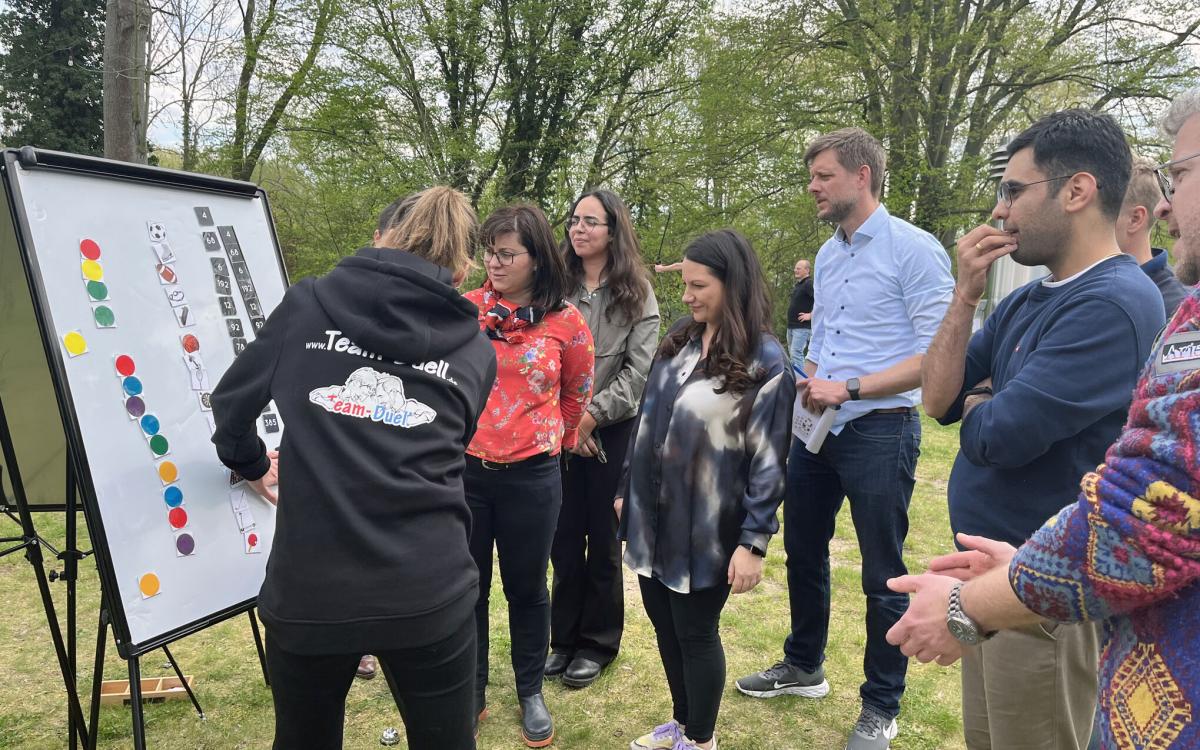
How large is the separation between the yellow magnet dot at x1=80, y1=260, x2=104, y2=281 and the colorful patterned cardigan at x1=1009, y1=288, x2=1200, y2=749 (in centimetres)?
213

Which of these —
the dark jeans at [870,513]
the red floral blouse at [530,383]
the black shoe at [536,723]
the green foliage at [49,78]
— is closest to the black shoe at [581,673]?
the black shoe at [536,723]

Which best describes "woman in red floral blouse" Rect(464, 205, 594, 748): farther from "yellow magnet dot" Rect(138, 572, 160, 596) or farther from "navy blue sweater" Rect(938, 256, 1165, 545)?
"navy blue sweater" Rect(938, 256, 1165, 545)

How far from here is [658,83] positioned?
1294 cm

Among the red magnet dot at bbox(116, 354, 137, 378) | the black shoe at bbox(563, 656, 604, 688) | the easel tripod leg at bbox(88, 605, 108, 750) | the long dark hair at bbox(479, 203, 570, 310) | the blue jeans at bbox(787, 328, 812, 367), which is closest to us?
the red magnet dot at bbox(116, 354, 137, 378)

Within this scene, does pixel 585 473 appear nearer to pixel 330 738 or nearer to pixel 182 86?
pixel 330 738

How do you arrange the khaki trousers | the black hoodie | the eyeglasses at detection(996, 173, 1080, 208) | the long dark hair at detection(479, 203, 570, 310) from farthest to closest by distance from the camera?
the long dark hair at detection(479, 203, 570, 310), the eyeglasses at detection(996, 173, 1080, 208), the khaki trousers, the black hoodie

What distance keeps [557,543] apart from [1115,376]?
2138 millimetres

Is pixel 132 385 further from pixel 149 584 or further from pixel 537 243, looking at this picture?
Answer: pixel 537 243

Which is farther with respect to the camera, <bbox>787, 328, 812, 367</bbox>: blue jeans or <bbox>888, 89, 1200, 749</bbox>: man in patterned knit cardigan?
<bbox>787, 328, 812, 367</bbox>: blue jeans

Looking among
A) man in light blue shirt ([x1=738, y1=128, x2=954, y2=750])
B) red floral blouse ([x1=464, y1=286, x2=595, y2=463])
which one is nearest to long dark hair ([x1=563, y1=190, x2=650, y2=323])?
red floral blouse ([x1=464, y1=286, x2=595, y2=463])

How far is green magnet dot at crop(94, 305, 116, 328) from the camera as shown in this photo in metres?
1.84

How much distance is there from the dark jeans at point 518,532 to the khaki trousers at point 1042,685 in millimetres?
1386

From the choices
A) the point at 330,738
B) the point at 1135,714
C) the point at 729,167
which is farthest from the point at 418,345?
the point at 729,167

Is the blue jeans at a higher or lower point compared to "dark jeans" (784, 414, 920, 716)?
lower
